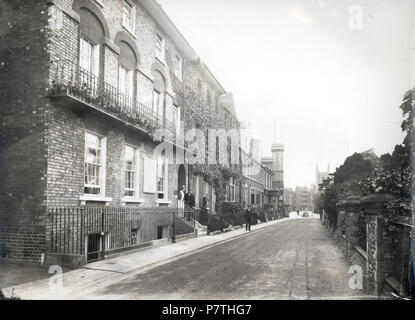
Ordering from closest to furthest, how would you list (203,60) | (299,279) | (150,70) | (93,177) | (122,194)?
(299,279)
(93,177)
(122,194)
(150,70)
(203,60)

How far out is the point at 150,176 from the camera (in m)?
17.5

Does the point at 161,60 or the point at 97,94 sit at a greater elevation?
the point at 161,60

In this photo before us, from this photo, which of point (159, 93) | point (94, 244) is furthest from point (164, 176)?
point (94, 244)

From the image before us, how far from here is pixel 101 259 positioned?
447 inches

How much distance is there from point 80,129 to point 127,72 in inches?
191

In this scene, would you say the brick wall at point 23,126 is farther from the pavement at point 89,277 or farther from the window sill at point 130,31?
the window sill at point 130,31

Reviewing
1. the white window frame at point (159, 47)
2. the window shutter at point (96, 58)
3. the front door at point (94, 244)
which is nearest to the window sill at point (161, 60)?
the white window frame at point (159, 47)

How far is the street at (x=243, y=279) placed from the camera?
7293mm

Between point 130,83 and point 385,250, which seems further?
point 130,83

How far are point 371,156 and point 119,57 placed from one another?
1956cm

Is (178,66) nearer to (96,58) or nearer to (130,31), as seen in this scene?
(130,31)
